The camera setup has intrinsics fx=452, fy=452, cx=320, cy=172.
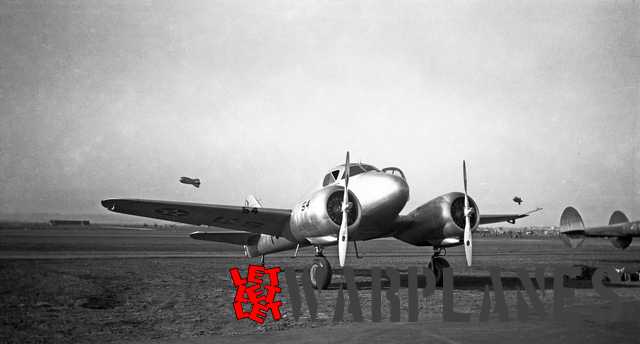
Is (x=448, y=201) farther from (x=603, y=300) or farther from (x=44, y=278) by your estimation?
(x=44, y=278)

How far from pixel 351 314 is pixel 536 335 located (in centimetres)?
284

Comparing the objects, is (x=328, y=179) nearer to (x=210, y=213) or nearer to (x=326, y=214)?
(x=326, y=214)

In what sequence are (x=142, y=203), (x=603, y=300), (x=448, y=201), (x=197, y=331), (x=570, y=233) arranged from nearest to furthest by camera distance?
(x=197, y=331), (x=603, y=300), (x=142, y=203), (x=448, y=201), (x=570, y=233)

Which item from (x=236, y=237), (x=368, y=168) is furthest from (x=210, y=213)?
(x=236, y=237)

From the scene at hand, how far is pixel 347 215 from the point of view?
1012cm

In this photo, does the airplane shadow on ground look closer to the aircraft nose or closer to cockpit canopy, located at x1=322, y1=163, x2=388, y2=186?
cockpit canopy, located at x1=322, y1=163, x2=388, y2=186

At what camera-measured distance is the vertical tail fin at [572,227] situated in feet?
87.1

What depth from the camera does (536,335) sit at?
5633 millimetres

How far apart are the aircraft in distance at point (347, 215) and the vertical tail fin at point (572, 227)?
17.9 metres

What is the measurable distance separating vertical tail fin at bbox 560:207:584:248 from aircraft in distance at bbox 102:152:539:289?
1792cm

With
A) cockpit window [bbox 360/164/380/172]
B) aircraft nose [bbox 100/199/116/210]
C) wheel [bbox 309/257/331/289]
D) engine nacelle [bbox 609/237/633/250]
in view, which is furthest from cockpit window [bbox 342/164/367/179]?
engine nacelle [bbox 609/237/633/250]

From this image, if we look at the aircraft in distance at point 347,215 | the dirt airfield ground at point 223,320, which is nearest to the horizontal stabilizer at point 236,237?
the aircraft in distance at point 347,215

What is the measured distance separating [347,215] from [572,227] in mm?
22084

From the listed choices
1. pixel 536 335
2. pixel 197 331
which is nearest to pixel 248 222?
pixel 197 331
